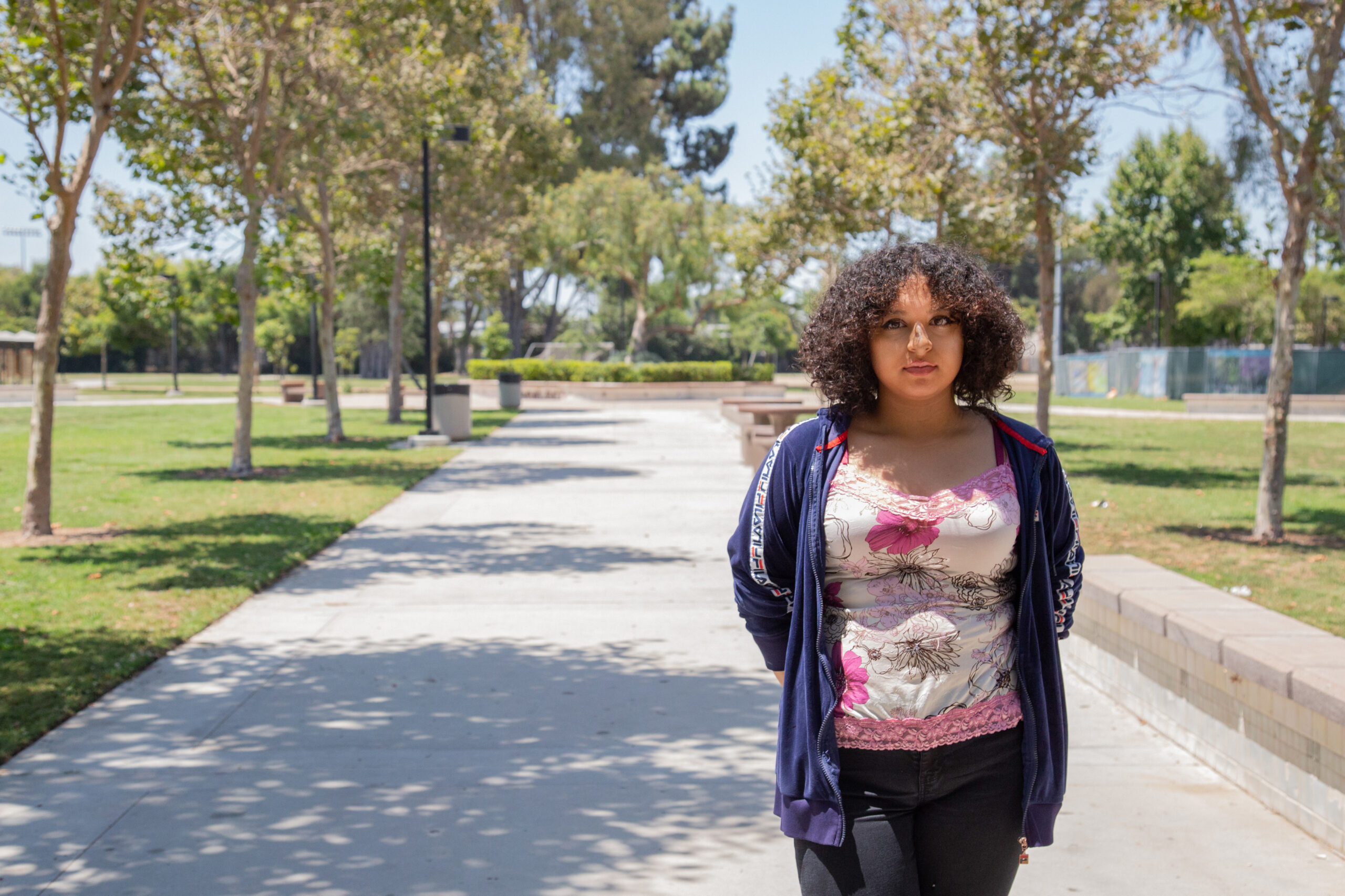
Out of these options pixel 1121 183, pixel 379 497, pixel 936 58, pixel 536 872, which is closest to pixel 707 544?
pixel 379 497

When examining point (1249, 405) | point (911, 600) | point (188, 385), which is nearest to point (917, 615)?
point (911, 600)

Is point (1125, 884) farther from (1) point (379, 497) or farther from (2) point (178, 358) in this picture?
(2) point (178, 358)

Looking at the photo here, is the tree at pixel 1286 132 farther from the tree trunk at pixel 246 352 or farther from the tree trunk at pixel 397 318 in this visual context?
the tree trunk at pixel 397 318

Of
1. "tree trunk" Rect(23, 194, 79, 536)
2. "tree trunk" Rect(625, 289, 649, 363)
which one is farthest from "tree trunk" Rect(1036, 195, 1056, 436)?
"tree trunk" Rect(625, 289, 649, 363)

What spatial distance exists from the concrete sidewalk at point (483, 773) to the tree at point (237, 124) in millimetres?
8184

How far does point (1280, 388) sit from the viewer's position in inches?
401

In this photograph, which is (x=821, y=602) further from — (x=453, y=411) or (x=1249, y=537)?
(x=453, y=411)

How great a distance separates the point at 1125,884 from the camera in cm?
386

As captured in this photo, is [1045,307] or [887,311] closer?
[887,311]

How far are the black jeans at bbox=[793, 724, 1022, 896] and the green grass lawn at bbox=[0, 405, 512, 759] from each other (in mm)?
3943

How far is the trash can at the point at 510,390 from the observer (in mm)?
37344

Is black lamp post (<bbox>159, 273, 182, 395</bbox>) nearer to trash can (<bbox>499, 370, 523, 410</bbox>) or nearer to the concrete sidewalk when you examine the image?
trash can (<bbox>499, 370, 523, 410</bbox>)

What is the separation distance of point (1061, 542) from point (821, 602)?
0.53 meters

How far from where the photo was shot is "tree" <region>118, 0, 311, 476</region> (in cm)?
1510
